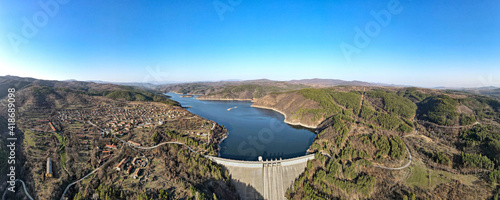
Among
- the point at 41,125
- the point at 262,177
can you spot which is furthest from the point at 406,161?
the point at 41,125

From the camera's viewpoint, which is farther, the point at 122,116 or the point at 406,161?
the point at 122,116

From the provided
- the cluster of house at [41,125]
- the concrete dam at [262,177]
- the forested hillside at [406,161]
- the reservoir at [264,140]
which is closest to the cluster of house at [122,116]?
the cluster of house at [41,125]

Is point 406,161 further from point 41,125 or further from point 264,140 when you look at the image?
point 41,125

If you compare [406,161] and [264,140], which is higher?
[264,140]

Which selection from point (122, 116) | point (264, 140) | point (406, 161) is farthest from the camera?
point (122, 116)

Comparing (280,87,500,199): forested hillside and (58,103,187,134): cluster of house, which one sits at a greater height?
(58,103,187,134): cluster of house

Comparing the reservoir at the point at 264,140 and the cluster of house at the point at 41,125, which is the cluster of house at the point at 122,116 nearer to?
the cluster of house at the point at 41,125

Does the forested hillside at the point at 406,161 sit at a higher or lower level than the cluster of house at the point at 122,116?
lower

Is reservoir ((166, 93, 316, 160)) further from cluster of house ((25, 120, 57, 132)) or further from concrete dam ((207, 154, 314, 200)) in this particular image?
cluster of house ((25, 120, 57, 132))

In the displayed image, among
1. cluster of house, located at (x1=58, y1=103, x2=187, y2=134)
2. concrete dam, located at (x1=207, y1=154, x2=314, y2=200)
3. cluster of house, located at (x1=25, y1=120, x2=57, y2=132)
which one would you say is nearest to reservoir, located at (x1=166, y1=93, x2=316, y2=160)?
concrete dam, located at (x1=207, y1=154, x2=314, y2=200)
